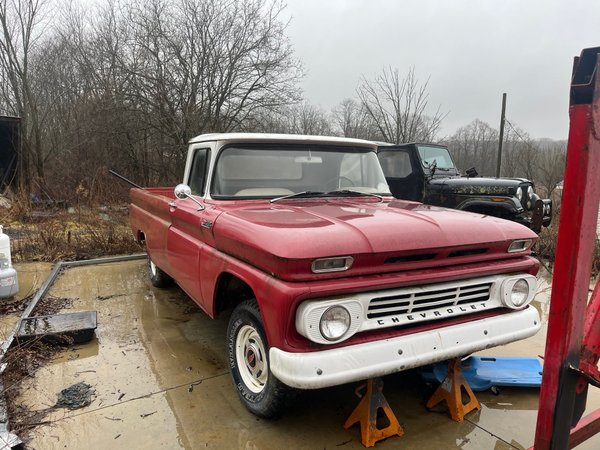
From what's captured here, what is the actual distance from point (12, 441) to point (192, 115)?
540 inches

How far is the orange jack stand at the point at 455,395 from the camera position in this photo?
2.82 meters

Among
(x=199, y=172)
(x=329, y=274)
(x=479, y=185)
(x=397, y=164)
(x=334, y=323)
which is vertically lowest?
(x=334, y=323)

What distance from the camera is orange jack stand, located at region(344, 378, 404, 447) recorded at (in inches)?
100

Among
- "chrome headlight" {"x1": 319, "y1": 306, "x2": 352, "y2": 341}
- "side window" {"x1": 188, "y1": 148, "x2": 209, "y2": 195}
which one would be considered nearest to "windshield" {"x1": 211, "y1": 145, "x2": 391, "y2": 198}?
"side window" {"x1": 188, "y1": 148, "x2": 209, "y2": 195}

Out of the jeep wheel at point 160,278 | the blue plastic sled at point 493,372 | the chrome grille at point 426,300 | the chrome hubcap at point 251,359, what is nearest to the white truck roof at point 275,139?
the chrome hubcap at point 251,359

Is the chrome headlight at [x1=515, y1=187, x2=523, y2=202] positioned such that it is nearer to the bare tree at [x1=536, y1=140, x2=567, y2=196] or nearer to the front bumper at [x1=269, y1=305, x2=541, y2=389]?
the bare tree at [x1=536, y1=140, x2=567, y2=196]

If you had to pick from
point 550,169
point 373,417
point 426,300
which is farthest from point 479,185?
point 373,417

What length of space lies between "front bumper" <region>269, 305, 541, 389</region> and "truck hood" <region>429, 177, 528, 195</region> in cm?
472

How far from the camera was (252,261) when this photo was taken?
2.52 metres

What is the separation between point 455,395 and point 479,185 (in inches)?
197

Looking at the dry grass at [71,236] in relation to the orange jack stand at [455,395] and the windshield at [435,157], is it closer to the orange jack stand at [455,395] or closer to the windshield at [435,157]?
the windshield at [435,157]

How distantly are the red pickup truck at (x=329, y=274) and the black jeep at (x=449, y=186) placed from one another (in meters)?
3.90

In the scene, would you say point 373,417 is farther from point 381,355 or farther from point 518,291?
point 518,291

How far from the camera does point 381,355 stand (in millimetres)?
2252
